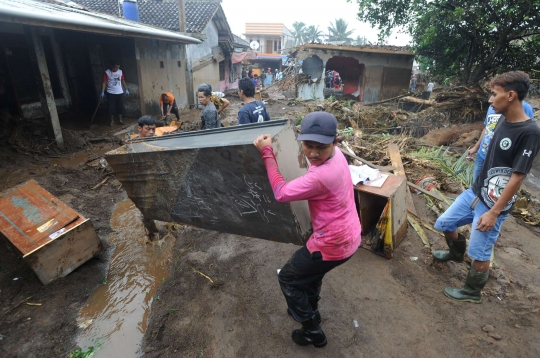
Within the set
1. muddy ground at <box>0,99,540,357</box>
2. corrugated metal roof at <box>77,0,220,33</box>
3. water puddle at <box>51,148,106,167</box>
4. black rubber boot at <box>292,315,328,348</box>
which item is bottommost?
muddy ground at <box>0,99,540,357</box>

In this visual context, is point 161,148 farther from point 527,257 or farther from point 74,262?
point 527,257

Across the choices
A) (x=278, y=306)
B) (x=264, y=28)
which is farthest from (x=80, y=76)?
(x=264, y=28)

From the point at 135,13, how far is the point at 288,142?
14028mm

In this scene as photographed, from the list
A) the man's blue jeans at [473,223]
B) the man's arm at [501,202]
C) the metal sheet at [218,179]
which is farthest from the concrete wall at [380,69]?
the man's arm at [501,202]

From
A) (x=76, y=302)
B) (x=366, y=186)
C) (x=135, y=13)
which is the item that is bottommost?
(x=76, y=302)

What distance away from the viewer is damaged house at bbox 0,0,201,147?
5898mm

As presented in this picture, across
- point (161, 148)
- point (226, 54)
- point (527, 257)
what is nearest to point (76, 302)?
point (161, 148)

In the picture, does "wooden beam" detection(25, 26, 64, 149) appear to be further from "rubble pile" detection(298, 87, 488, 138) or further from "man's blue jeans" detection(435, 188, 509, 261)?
"rubble pile" detection(298, 87, 488, 138)

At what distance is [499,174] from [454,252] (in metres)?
1.14

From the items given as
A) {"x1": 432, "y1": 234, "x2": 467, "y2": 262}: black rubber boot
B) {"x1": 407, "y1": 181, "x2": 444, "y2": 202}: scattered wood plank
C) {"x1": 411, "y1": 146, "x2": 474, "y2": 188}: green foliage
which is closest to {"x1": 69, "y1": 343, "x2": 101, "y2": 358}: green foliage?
{"x1": 432, "y1": 234, "x2": 467, "y2": 262}: black rubber boot

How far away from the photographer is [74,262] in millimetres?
3244

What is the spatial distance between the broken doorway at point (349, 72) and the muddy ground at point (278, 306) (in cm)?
1721

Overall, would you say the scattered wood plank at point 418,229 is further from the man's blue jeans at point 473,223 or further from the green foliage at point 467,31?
the green foliage at point 467,31

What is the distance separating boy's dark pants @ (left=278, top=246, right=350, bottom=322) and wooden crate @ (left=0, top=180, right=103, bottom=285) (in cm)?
234
